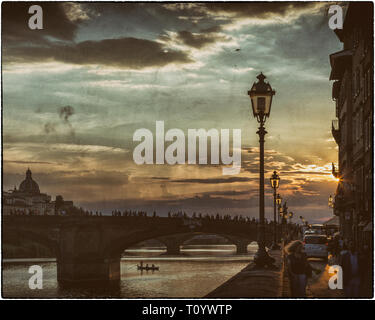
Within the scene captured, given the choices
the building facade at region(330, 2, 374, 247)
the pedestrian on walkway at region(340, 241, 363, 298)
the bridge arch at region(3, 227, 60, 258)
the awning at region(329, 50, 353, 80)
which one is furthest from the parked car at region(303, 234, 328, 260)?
the bridge arch at region(3, 227, 60, 258)

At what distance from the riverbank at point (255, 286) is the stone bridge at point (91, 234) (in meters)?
51.5

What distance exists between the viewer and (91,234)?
75125 millimetres

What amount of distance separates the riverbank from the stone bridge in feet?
169

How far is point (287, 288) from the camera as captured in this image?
18.6 meters

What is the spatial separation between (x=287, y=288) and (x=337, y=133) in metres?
53.0

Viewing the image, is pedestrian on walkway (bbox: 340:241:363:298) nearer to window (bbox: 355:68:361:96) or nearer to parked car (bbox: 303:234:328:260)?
parked car (bbox: 303:234:328:260)

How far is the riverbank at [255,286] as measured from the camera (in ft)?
53.6

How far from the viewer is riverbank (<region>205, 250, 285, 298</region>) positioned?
53.6 ft

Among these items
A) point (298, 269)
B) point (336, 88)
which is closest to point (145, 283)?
point (336, 88)

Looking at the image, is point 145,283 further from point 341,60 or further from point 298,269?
point 298,269

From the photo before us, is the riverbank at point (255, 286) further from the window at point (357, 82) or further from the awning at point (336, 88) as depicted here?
the awning at point (336, 88)

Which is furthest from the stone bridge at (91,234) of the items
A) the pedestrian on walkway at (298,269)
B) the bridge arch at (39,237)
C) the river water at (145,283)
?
the pedestrian on walkway at (298,269)
